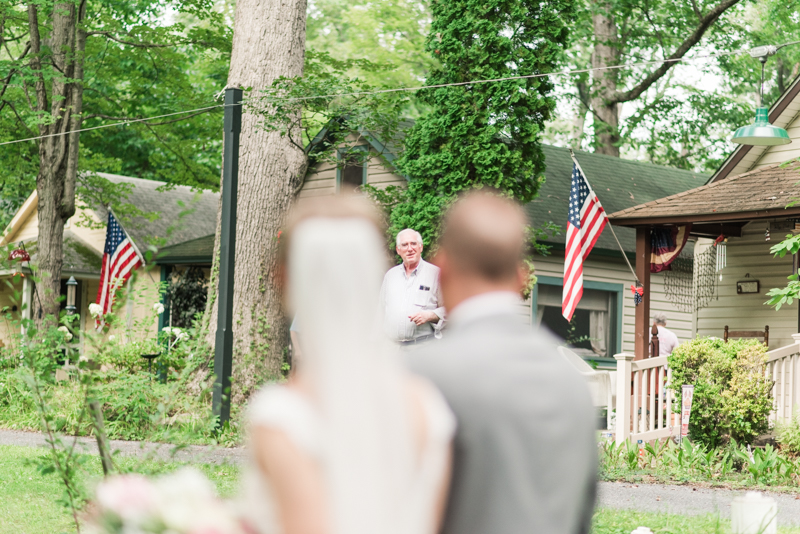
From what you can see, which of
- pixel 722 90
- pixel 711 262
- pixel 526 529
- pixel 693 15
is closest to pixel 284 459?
pixel 526 529

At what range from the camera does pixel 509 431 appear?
176cm

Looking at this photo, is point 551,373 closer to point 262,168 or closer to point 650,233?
point 262,168

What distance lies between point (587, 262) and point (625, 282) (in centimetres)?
113

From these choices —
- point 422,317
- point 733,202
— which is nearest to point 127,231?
point 733,202

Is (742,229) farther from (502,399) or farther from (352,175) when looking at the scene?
(502,399)

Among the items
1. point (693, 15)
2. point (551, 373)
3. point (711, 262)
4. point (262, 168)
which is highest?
point (693, 15)

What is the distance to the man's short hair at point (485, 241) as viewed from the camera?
1.90 meters

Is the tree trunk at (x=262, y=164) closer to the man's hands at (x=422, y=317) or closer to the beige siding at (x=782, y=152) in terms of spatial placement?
the man's hands at (x=422, y=317)

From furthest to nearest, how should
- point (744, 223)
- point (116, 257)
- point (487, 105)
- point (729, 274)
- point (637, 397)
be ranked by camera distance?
point (116, 257) → point (729, 274) → point (744, 223) → point (487, 105) → point (637, 397)

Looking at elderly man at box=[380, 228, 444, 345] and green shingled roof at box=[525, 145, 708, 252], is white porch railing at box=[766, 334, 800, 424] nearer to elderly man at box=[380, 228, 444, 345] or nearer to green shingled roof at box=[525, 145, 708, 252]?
elderly man at box=[380, 228, 444, 345]

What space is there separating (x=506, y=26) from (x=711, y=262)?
17.6 feet

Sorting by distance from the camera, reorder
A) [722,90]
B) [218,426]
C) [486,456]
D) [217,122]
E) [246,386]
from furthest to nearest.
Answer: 1. [722,90]
2. [217,122]
3. [246,386]
4. [218,426]
5. [486,456]

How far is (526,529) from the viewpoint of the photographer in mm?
1776

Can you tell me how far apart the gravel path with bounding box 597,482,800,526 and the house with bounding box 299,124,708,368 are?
23.9ft
